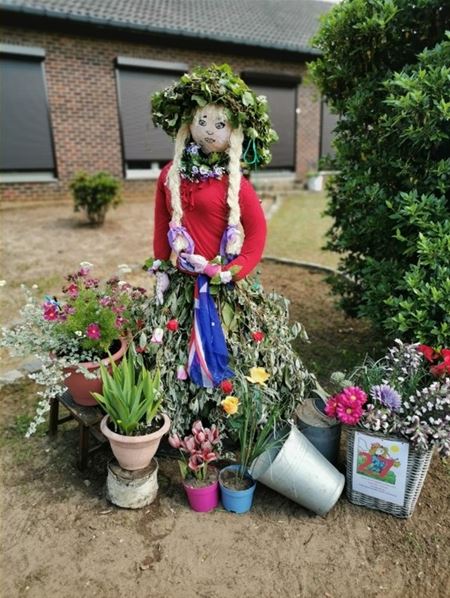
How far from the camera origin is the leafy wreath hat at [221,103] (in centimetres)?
248

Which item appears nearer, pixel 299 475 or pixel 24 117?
pixel 299 475

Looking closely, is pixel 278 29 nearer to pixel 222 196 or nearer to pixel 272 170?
pixel 272 170

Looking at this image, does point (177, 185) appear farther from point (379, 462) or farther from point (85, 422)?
point (379, 462)

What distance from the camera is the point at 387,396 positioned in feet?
7.70

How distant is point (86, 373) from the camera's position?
8.38 feet

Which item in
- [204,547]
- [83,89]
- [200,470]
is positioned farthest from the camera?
[83,89]

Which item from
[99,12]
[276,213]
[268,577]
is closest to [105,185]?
[276,213]

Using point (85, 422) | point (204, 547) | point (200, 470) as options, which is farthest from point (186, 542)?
point (85, 422)

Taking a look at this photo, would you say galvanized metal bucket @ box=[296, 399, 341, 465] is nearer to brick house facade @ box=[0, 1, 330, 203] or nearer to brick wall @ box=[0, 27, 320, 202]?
brick house facade @ box=[0, 1, 330, 203]

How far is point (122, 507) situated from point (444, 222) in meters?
2.48

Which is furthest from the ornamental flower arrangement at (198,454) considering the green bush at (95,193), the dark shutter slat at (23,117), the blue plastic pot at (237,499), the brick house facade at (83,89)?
the dark shutter slat at (23,117)

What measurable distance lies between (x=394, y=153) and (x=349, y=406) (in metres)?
1.91

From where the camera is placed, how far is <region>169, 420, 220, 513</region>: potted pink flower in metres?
2.44

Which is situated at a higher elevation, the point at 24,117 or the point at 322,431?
the point at 24,117
